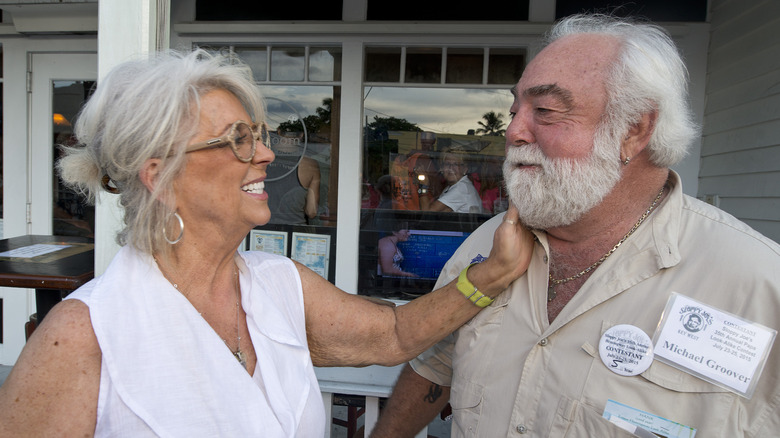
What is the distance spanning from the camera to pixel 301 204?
184 inches

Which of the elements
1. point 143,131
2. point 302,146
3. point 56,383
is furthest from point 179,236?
point 302,146

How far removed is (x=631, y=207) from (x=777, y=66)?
2.66 m

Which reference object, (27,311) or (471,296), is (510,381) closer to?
(471,296)

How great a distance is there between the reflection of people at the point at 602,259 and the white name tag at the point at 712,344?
0.02 meters

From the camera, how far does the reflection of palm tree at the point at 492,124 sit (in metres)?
4.52

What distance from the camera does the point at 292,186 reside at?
4711mm

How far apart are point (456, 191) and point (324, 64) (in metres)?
1.75

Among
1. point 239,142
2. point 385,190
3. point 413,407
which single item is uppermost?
point 239,142

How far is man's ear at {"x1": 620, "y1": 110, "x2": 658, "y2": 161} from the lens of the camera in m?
1.42

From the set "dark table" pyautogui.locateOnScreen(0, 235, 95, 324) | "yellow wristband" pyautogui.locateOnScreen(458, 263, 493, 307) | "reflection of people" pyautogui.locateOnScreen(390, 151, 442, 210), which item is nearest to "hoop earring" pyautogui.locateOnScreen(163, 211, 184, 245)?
"dark table" pyautogui.locateOnScreen(0, 235, 95, 324)

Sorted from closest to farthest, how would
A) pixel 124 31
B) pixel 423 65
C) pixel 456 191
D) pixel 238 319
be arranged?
pixel 238 319 < pixel 124 31 < pixel 423 65 < pixel 456 191

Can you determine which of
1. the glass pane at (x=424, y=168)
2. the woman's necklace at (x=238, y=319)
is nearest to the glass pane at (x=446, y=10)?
the glass pane at (x=424, y=168)

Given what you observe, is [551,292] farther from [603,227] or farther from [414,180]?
[414,180]

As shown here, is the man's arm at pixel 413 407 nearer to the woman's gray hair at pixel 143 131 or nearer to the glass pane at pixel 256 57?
the woman's gray hair at pixel 143 131
